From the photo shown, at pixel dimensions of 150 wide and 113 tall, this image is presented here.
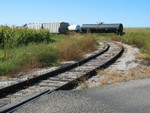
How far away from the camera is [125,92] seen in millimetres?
7672

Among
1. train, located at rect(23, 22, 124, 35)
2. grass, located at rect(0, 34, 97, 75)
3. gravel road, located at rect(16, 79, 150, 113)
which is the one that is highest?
gravel road, located at rect(16, 79, 150, 113)

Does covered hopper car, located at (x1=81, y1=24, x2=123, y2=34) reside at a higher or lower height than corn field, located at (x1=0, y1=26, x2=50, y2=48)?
→ lower

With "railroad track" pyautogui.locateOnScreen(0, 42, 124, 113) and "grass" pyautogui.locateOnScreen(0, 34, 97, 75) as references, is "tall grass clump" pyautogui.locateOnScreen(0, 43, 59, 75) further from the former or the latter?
"railroad track" pyautogui.locateOnScreen(0, 42, 124, 113)

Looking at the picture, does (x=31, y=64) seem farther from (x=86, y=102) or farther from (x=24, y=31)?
(x=24, y=31)

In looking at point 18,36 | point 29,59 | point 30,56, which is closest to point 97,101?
point 29,59

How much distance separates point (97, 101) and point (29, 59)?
7.06 metres

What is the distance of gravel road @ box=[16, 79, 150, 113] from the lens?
5.91m

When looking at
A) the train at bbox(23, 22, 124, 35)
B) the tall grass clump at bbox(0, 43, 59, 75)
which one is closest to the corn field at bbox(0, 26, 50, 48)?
the tall grass clump at bbox(0, 43, 59, 75)

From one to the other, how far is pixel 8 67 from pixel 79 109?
6210mm

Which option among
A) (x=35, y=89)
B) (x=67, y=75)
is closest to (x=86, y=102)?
(x=35, y=89)

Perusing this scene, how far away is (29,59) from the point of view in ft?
43.2

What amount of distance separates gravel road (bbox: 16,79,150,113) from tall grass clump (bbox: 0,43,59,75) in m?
4.59

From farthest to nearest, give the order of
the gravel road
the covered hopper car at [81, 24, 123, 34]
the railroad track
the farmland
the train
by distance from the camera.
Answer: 1. the train
2. the covered hopper car at [81, 24, 123, 34]
3. the farmland
4. the railroad track
5. the gravel road

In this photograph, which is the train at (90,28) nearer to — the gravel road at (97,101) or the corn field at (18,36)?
the corn field at (18,36)
